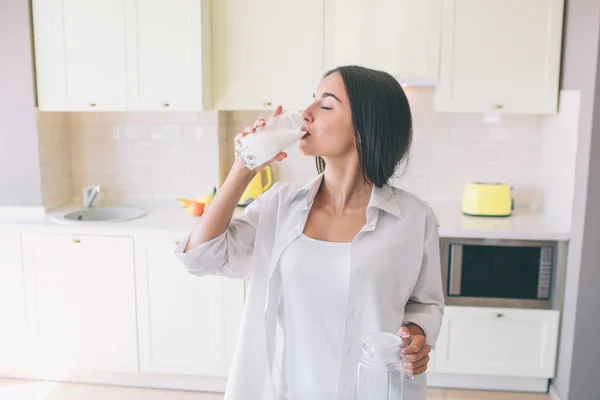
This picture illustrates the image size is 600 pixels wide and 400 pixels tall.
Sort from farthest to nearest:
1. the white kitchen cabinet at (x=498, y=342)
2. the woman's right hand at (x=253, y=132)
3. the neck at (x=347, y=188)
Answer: the white kitchen cabinet at (x=498, y=342), the neck at (x=347, y=188), the woman's right hand at (x=253, y=132)

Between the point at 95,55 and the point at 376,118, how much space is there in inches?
87.1

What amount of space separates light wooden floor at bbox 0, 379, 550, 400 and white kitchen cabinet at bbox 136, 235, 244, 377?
13 cm

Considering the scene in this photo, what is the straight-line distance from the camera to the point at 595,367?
8.83 feet

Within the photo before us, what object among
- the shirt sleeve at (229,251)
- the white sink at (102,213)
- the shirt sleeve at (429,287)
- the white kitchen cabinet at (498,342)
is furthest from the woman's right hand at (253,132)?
the white sink at (102,213)

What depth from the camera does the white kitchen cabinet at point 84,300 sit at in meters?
2.95

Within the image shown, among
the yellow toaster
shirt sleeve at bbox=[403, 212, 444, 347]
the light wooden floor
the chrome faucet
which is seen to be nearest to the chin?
shirt sleeve at bbox=[403, 212, 444, 347]

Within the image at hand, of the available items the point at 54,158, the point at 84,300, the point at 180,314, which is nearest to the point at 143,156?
the point at 54,158

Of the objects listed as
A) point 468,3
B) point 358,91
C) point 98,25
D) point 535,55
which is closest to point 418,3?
point 468,3

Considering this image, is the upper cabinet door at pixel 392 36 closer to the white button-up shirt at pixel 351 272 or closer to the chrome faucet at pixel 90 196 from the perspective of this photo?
the chrome faucet at pixel 90 196

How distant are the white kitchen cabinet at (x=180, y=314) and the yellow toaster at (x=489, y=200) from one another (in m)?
1.28

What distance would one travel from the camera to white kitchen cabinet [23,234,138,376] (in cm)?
295

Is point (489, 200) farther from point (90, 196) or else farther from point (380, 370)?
point (380, 370)

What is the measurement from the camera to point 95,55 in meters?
3.04

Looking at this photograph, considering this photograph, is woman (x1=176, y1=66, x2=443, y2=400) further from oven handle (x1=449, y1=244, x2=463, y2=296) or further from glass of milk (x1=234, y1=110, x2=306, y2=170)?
oven handle (x1=449, y1=244, x2=463, y2=296)
